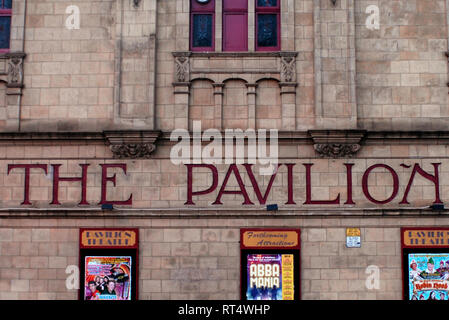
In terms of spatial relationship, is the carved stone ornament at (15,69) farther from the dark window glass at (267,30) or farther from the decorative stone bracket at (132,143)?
the dark window glass at (267,30)

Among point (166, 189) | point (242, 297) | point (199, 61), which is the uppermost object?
point (199, 61)

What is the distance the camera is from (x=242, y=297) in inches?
793

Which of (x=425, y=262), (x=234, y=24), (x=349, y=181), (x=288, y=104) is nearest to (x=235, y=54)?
(x=234, y=24)

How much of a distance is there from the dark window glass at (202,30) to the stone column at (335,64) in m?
3.23

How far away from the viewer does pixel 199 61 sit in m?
21.1

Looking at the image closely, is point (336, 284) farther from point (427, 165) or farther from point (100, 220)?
point (100, 220)

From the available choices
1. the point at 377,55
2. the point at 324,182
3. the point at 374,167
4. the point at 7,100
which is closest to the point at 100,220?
the point at 7,100

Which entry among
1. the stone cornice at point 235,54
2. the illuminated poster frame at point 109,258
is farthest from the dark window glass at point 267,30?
the illuminated poster frame at point 109,258

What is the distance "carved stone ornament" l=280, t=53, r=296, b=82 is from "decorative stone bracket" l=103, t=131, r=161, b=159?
4.10 metres

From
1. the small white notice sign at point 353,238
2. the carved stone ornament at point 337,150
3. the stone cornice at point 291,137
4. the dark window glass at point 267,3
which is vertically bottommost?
the small white notice sign at point 353,238

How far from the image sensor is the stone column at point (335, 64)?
20.7 meters

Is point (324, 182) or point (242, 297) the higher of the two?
point (324, 182)

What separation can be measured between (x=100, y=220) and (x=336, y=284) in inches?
278

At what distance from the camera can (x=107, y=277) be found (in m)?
20.4
